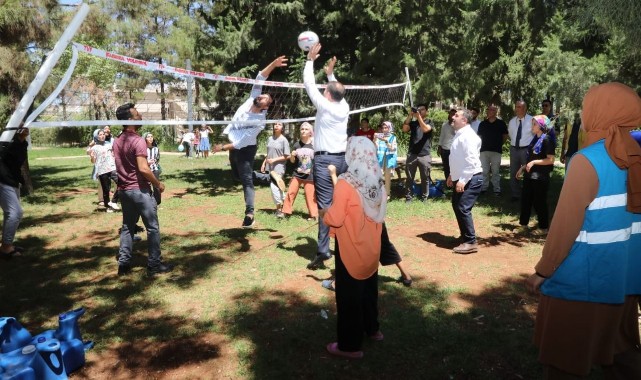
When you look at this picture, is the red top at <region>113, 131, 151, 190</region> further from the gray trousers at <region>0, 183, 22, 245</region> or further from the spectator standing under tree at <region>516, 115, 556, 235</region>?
the spectator standing under tree at <region>516, 115, 556, 235</region>

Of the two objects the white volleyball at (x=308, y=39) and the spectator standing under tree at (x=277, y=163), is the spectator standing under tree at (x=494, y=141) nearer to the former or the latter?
the spectator standing under tree at (x=277, y=163)

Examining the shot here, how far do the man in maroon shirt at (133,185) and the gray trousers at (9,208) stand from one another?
6.23 ft

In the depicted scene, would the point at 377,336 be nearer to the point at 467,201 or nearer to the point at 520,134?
the point at 467,201

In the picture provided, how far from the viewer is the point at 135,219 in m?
5.85

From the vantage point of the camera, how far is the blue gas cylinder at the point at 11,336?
349cm

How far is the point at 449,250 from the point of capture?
6824 millimetres

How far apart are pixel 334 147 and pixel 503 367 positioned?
113 inches

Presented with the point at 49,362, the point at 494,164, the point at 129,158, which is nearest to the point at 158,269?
the point at 129,158

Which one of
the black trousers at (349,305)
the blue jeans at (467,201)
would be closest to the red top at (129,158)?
the black trousers at (349,305)

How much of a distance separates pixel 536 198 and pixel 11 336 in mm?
7023

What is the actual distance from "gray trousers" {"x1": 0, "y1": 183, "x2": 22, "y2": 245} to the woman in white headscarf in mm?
5174

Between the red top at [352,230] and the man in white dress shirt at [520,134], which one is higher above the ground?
the man in white dress shirt at [520,134]

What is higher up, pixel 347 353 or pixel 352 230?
pixel 352 230

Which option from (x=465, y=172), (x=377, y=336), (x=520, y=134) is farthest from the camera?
(x=520, y=134)
